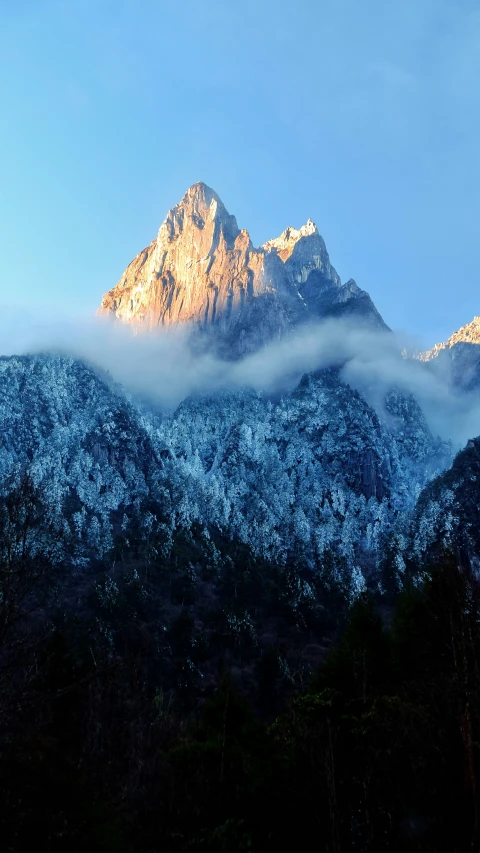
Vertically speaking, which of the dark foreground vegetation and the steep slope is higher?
the steep slope

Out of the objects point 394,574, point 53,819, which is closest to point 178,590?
point 394,574

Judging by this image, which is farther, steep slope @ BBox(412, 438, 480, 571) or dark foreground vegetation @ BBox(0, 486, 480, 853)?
steep slope @ BBox(412, 438, 480, 571)

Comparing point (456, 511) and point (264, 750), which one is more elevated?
point (456, 511)

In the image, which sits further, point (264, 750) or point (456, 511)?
point (456, 511)

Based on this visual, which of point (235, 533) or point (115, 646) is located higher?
point (235, 533)

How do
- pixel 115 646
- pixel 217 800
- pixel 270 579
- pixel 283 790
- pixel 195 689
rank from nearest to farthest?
pixel 283 790 → pixel 217 800 → pixel 195 689 → pixel 115 646 → pixel 270 579

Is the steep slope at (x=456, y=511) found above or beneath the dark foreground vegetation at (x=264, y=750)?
above

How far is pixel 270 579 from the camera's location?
489 ft

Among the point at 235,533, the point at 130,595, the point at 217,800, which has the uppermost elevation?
the point at 235,533

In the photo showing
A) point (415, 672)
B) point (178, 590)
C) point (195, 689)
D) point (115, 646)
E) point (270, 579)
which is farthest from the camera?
point (270, 579)

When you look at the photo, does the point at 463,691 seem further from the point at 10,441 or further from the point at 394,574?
the point at 10,441

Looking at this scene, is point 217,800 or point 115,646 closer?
point 217,800

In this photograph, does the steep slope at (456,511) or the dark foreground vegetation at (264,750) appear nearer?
the dark foreground vegetation at (264,750)

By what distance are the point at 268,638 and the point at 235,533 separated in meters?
74.4
